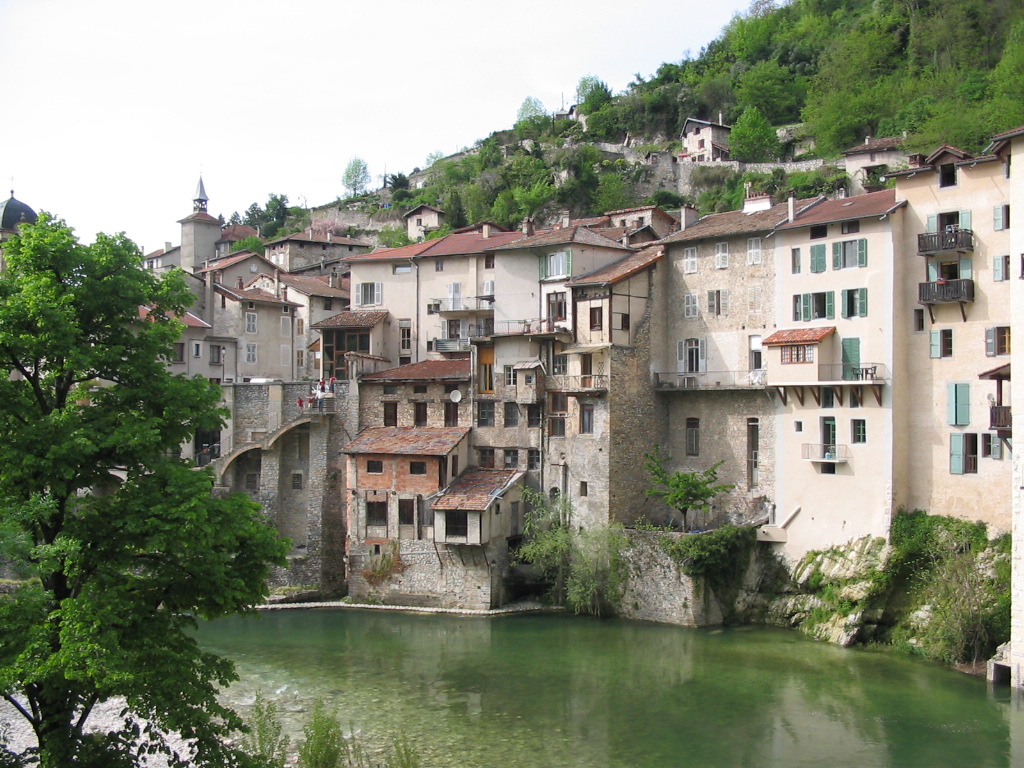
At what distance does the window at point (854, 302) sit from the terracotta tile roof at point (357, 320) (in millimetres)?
24704

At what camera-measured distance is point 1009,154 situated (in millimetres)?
32969

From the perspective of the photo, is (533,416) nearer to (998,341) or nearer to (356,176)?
(998,341)

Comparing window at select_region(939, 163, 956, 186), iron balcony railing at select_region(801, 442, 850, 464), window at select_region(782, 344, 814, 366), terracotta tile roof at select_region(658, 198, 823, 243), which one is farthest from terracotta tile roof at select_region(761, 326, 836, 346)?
window at select_region(939, 163, 956, 186)

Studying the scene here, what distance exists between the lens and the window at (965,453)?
35.8 metres

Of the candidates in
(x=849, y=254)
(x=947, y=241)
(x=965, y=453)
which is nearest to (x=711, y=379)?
(x=849, y=254)

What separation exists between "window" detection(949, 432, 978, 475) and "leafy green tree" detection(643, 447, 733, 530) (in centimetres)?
936

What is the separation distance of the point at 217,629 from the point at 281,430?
1106cm

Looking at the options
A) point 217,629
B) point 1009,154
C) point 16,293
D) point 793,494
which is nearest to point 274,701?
point 217,629

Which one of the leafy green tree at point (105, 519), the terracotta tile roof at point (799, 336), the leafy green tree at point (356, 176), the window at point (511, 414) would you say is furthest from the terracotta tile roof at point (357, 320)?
the leafy green tree at point (356, 176)

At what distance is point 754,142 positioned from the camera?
9119cm

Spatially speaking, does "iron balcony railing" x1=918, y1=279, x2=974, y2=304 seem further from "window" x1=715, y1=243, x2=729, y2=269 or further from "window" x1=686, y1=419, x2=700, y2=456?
"window" x1=686, y1=419, x2=700, y2=456

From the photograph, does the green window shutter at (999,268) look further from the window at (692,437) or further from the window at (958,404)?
the window at (692,437)

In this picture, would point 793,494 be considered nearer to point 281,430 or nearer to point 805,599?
point 805,599

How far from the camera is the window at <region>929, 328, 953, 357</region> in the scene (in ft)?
120
